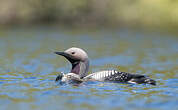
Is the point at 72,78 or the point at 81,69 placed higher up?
the point at 81,69

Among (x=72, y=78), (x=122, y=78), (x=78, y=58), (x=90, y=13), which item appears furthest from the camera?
(x=90, y=13)

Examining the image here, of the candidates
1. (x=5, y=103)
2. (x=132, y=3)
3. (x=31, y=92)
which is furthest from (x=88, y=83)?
(x=132, y=3)

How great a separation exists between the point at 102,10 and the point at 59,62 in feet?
72.7

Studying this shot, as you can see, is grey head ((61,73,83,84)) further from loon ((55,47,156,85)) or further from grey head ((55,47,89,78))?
grey head ((55,47,89,78))

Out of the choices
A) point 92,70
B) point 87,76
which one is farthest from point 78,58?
point 92,70

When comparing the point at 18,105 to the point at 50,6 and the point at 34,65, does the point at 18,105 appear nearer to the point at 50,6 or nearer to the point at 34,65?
the point at 34,65

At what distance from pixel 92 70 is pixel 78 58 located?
316 cm

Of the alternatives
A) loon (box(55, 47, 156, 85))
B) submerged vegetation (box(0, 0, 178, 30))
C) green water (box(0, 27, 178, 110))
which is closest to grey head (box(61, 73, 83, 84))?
loon (box(55, 47, 156, 85))

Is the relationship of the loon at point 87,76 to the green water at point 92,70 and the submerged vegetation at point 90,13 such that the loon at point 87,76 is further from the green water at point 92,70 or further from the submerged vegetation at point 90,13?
the submerged vegetation at point 90,13

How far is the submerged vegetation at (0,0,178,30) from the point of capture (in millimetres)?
33844

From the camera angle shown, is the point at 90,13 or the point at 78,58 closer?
the point at 78,58

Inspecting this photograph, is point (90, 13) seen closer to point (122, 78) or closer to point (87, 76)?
point (87, 76)

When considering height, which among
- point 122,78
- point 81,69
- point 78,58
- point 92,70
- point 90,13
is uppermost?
point 90,13

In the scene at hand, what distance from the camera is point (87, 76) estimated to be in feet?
31.6
